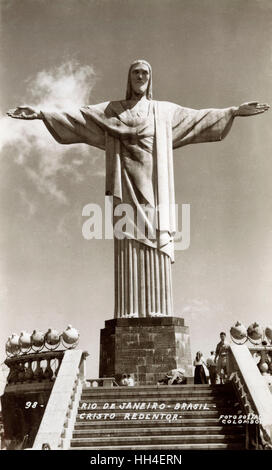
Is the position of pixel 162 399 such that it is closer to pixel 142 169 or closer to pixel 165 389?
pixel 165 389

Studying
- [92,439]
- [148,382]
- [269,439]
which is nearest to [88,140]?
[148,382]

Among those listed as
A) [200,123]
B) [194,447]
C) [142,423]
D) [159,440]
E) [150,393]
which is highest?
[200,123]

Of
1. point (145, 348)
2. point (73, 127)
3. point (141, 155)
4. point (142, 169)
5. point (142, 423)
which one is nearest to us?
point (142, 423)

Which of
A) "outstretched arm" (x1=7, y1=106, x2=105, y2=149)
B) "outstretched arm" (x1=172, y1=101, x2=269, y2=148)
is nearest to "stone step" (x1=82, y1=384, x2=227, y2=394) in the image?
"outstretched arm" (x1=7, y1=106, x2=105, y2=149)

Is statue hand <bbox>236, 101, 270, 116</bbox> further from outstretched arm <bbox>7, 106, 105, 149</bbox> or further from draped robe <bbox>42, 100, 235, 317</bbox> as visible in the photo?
outstretched arm <bbox>7, 106, 105, 149</bbox>

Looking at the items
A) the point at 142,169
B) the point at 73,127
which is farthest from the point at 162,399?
the point at 73,127

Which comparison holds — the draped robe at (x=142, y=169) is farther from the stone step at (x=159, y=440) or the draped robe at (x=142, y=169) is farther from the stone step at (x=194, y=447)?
the stone step at (x=194, y=447)

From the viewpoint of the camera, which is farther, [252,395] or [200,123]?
[200,123]
